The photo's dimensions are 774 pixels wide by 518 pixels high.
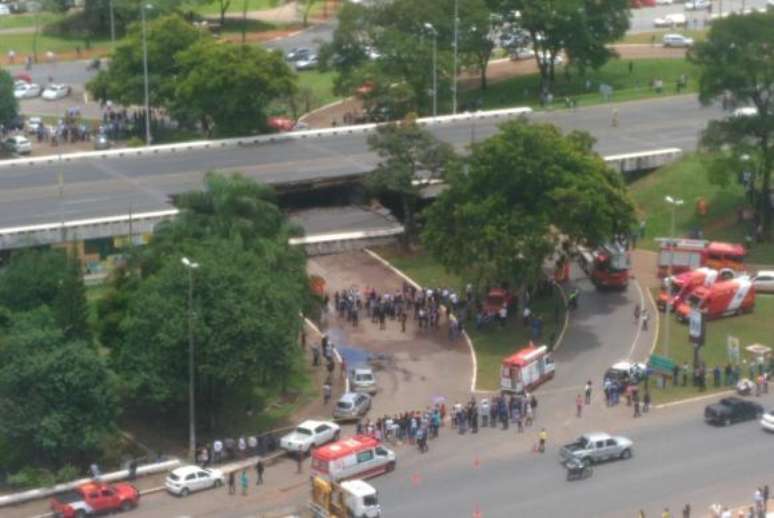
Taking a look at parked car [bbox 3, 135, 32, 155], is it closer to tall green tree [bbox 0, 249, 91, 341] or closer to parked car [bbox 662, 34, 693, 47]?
tall green tree [bbox 0, 249, 91, 341]

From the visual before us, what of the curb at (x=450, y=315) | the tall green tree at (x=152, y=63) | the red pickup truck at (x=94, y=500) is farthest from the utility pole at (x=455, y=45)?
the red pickup truck at (x=94, y=500)

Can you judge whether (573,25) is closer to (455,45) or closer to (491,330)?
(455,45)

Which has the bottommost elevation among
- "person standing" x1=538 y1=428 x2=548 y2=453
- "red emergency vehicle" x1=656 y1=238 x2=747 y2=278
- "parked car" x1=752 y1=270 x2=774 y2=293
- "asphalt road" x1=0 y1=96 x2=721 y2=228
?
"person standing" x1=538 y1=428 x2=548 y2=453

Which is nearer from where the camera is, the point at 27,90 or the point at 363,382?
the point at 363,382

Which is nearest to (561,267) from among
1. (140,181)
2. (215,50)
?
(140,181)

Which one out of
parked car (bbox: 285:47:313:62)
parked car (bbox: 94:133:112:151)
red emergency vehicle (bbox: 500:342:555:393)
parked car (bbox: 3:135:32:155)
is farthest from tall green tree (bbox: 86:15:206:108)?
Answer: red emergency vehicle (bbox: 500:342:555:393)

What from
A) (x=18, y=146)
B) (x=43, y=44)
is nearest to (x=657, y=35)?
(x=43, y=44)

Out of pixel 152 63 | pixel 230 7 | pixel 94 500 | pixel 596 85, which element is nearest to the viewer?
pixel 94 500
